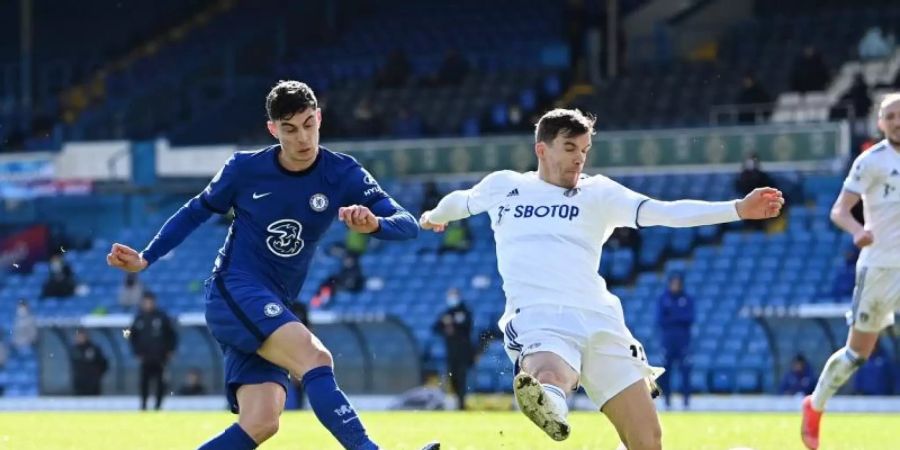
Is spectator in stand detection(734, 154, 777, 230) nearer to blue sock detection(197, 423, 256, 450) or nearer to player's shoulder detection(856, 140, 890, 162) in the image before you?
player's shoulder detection(856, 140, 890, 162)

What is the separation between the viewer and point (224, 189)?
9.70 meters

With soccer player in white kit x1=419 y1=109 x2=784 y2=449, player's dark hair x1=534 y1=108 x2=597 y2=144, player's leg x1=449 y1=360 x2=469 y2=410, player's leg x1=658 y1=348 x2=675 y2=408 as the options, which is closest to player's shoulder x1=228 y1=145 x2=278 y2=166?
soccer player in white kit x1=419 y1=109 x2=784 y2=449

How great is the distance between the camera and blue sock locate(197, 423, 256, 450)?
912 cm

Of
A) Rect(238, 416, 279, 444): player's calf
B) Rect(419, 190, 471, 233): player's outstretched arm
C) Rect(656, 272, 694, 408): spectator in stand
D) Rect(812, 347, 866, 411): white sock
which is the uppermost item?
Rect(419, 190, 471, 233): player's outstretched arm

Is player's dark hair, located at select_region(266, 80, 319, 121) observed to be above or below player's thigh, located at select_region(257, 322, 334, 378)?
above

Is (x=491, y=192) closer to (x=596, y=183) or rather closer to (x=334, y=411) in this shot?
(x=596, y=183)

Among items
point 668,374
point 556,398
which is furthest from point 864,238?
point 668,374

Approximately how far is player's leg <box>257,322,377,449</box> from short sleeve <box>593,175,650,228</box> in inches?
61.7

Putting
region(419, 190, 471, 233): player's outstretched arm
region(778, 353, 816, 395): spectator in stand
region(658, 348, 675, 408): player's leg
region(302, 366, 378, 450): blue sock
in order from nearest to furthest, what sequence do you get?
region(302, 366, 378, 450): blue sock
region(419, 190, 471, 233): player's outstretched arm
region(658, 348, 675, 408): player's leg
region(778, 353, 816, 395): spectator in stand

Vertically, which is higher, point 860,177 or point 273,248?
point 860,177

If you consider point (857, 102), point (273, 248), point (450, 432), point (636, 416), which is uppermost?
point (857, 102)

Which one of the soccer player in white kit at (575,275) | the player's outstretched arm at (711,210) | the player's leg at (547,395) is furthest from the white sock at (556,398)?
the player's outstretched arm at (711,210)

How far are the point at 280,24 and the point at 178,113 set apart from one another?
3838 mm

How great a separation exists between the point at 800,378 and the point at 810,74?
8612 mm
